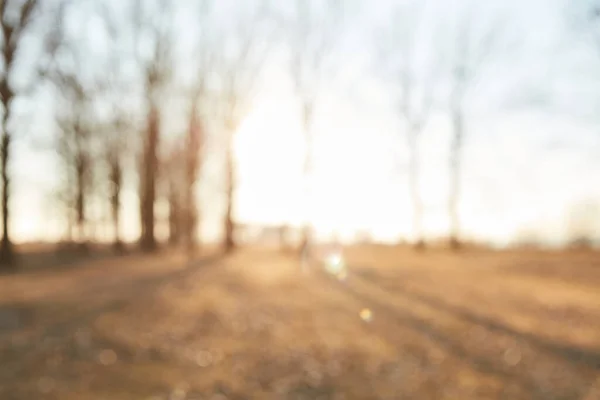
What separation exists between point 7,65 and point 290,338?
17504mm

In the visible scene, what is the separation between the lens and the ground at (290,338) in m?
7.87

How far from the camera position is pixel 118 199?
35344mm

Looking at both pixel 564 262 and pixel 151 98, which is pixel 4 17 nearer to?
pixel 151 98

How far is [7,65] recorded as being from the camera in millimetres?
21625

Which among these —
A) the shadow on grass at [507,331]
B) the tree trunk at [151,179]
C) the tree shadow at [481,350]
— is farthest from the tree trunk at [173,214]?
the tree shadow at [481,350]

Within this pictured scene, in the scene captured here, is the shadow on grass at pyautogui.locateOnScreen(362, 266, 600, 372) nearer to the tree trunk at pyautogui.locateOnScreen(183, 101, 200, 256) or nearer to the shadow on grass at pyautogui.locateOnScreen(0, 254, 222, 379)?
the shadow on grass at pyautogui.locateOnScreen(0, 254, 222, 379)

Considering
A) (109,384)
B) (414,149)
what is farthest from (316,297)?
(414,149)

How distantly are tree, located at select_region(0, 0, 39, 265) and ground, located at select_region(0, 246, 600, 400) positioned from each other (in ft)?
14.0

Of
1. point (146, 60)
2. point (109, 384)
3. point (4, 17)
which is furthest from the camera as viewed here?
point (146, 60)

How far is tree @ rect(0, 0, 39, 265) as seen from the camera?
841 inches

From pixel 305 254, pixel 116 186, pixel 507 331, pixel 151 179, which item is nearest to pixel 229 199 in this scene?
pixel 151 179

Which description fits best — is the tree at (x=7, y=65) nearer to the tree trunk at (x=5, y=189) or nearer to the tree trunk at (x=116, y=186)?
the tree trunk at (x=5, y=189)

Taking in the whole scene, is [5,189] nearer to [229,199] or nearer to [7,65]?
[7,65]

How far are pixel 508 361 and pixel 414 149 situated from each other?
2785 cm
